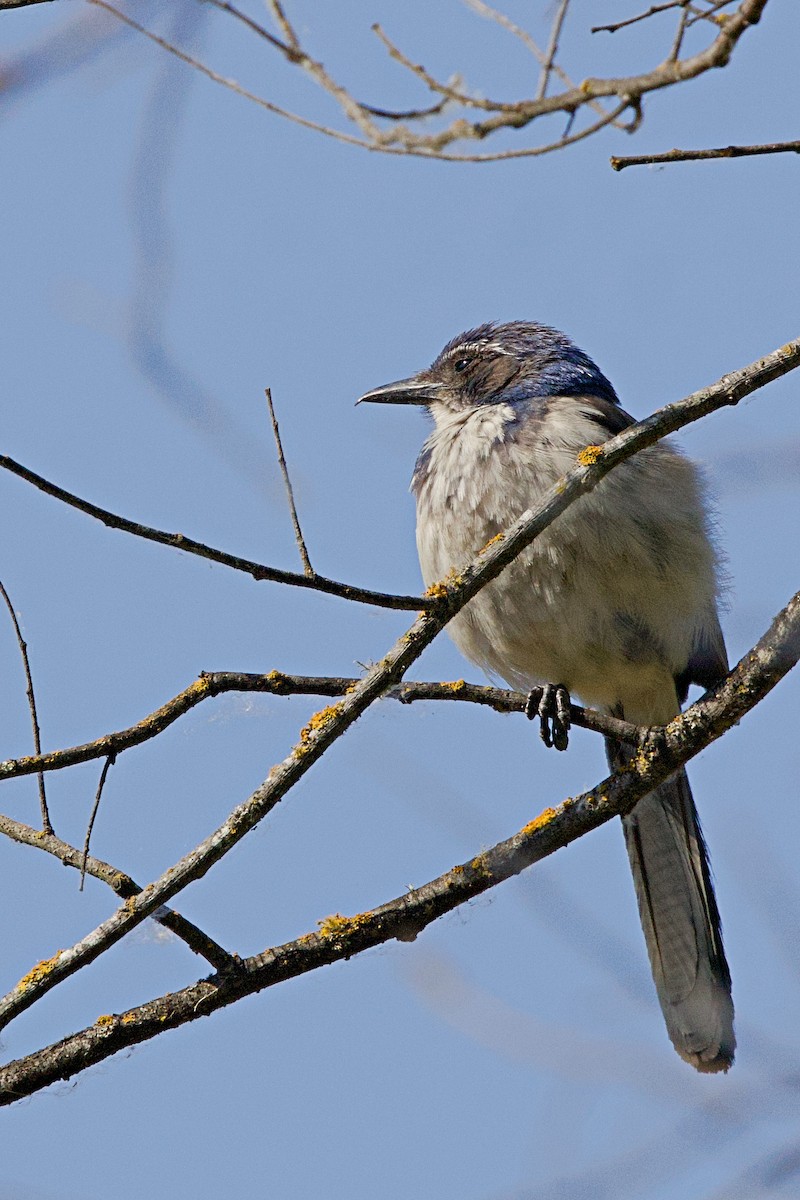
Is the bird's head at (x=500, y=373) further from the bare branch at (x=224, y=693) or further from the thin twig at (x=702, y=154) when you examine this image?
the thin twig at (x=702, y=154)

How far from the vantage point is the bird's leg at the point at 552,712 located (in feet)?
15.4

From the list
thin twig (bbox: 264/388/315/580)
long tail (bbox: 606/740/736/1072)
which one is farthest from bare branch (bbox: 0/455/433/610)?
long tail (bbox: 606/740/736/1072)

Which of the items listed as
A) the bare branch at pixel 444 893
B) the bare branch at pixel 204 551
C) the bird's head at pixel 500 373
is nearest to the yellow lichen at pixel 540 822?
the bare branch at pixel 444 893

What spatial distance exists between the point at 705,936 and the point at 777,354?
102 inches

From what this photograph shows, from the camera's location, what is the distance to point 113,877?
3.27 m

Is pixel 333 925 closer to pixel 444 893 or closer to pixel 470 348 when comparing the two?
pixel 444 893

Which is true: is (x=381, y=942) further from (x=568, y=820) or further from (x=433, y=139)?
(x=433, y=139)

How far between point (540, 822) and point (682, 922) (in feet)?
4.95

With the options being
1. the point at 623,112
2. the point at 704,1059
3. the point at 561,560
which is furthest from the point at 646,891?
the point at 623,112

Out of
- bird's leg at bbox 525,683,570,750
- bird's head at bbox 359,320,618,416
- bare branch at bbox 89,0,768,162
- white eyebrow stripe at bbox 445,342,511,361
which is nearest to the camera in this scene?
bare branch at bbox 89,0,768,162

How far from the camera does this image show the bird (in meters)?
4.86

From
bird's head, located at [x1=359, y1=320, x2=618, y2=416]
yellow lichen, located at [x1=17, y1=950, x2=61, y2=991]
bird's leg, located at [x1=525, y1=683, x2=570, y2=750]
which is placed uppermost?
bird's head, located at [x1=359, y1=320, x2=618, y2=416]

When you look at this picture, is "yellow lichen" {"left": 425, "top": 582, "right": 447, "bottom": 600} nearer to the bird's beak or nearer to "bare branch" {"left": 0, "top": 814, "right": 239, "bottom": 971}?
"bare branch" {"left": 0, "top": 814, "right": 239, "bottom": 971}

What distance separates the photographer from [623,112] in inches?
104
